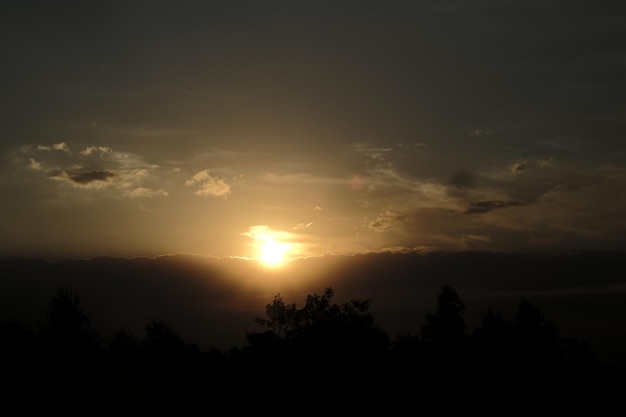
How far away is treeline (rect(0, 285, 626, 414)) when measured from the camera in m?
47.2

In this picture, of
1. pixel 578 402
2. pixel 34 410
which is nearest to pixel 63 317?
pixel 34 410

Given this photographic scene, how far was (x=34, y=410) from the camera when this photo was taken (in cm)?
4569

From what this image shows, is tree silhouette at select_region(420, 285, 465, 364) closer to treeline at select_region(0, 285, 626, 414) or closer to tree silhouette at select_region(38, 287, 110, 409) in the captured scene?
treeline at select_region(0, 285, 626, 414)

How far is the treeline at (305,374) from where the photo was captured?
4716 centimetres

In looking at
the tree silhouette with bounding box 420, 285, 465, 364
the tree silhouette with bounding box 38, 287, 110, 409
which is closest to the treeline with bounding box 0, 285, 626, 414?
the tree silhouette with bounding box 38, 287, 110, 409

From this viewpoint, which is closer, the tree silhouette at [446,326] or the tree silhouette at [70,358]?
the tree silhouette at [70,358]

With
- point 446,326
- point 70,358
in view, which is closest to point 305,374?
point 70,358

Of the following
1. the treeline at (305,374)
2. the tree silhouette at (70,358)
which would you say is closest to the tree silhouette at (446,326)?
the treeline at (305,374)

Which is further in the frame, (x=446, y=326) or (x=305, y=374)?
(x=446, y=326)

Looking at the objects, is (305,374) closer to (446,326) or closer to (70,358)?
(70,358)

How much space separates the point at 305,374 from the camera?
158 feet

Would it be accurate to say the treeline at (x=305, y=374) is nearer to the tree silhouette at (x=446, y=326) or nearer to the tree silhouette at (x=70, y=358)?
the tree silhouette at (x=70, y=358)

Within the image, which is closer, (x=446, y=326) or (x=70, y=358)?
(x=70, y=358)

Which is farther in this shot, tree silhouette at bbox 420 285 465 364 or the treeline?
tree silhouette at bbox 420 285 465 364
